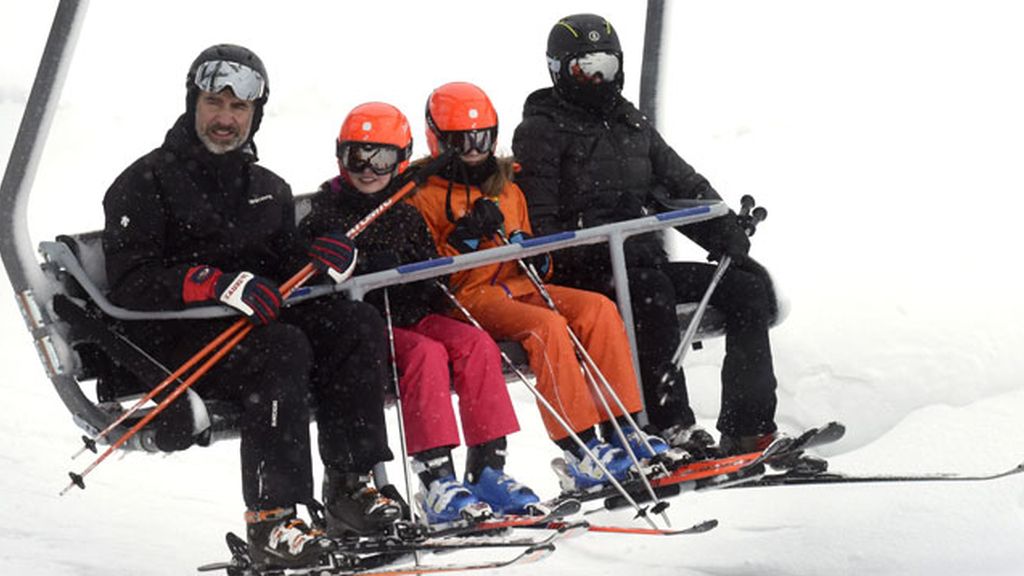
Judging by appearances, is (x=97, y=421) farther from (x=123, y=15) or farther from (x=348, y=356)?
(x=123, y=15)

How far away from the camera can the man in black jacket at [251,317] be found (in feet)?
17.1

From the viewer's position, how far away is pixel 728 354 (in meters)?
6.20

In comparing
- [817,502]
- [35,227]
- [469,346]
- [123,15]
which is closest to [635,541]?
[817,502]

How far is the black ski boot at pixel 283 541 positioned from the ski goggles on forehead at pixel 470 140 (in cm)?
150

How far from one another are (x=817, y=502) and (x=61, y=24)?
4898 mm

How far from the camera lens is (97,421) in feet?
17.7

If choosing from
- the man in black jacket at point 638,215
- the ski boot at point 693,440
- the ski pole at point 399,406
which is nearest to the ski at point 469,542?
the ski pole at point 399,406

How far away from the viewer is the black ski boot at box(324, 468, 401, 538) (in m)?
5.29

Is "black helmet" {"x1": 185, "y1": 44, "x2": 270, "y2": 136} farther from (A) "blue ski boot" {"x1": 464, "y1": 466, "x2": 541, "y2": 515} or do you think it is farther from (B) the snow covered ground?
(B) the snow covered ground

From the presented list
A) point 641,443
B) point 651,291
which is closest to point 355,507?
point 641,443

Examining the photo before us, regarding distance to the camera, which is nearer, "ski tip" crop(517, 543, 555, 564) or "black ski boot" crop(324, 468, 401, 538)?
"ski tip" crop(517, 543, 555, 564)

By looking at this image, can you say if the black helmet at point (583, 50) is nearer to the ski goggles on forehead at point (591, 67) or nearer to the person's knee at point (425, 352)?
the ski goggles on forehead at point (591, 67)

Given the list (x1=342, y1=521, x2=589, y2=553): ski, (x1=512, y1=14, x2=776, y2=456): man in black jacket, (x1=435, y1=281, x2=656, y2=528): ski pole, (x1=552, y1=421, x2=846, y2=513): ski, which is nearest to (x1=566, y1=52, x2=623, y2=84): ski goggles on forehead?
(x1=512, y1=14, x2=776, y2=456): man in black jacket

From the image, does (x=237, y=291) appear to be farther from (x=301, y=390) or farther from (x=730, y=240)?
(x=730, y=240)
